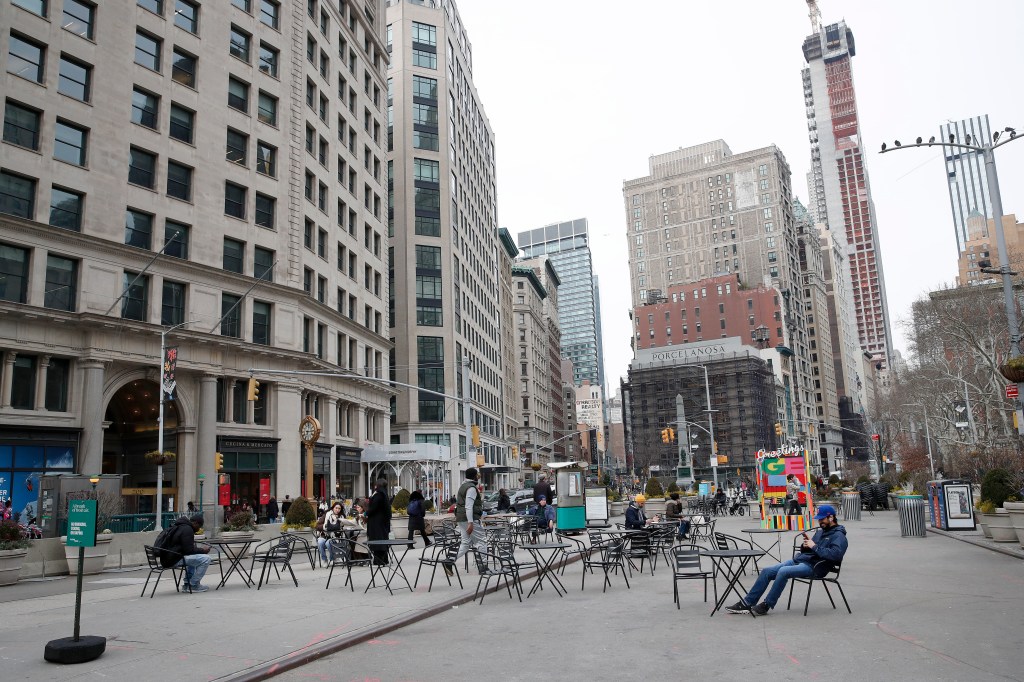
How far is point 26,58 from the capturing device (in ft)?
105

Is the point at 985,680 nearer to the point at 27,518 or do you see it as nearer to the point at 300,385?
the point at 27,518

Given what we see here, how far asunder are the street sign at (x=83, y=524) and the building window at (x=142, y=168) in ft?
98.4

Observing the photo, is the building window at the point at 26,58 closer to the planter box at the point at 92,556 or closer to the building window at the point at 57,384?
the building window at the point at 57,384

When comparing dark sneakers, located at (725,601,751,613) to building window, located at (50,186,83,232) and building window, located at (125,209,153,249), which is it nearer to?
building window, located at (50,186,83,232)

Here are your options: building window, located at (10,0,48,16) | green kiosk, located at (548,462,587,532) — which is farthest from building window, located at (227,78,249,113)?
green kiosk, located at (548,462,587,532)

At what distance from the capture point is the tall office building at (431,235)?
7488 cm

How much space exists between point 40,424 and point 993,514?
1302 inches

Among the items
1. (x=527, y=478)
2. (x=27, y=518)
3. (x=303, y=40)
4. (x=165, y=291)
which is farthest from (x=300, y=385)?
(x=527, y=478)

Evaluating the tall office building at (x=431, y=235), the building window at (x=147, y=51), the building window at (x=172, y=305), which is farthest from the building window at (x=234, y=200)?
the tall office building at (x=431, y=235)

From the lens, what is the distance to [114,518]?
21.8 meters

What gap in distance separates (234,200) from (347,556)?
30.7m

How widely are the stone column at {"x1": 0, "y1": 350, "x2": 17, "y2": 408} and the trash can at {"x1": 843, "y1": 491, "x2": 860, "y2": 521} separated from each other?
114ft

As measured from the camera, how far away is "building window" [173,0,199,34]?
3900 cm

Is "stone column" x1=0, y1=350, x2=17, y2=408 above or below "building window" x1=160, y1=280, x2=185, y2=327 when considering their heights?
below
